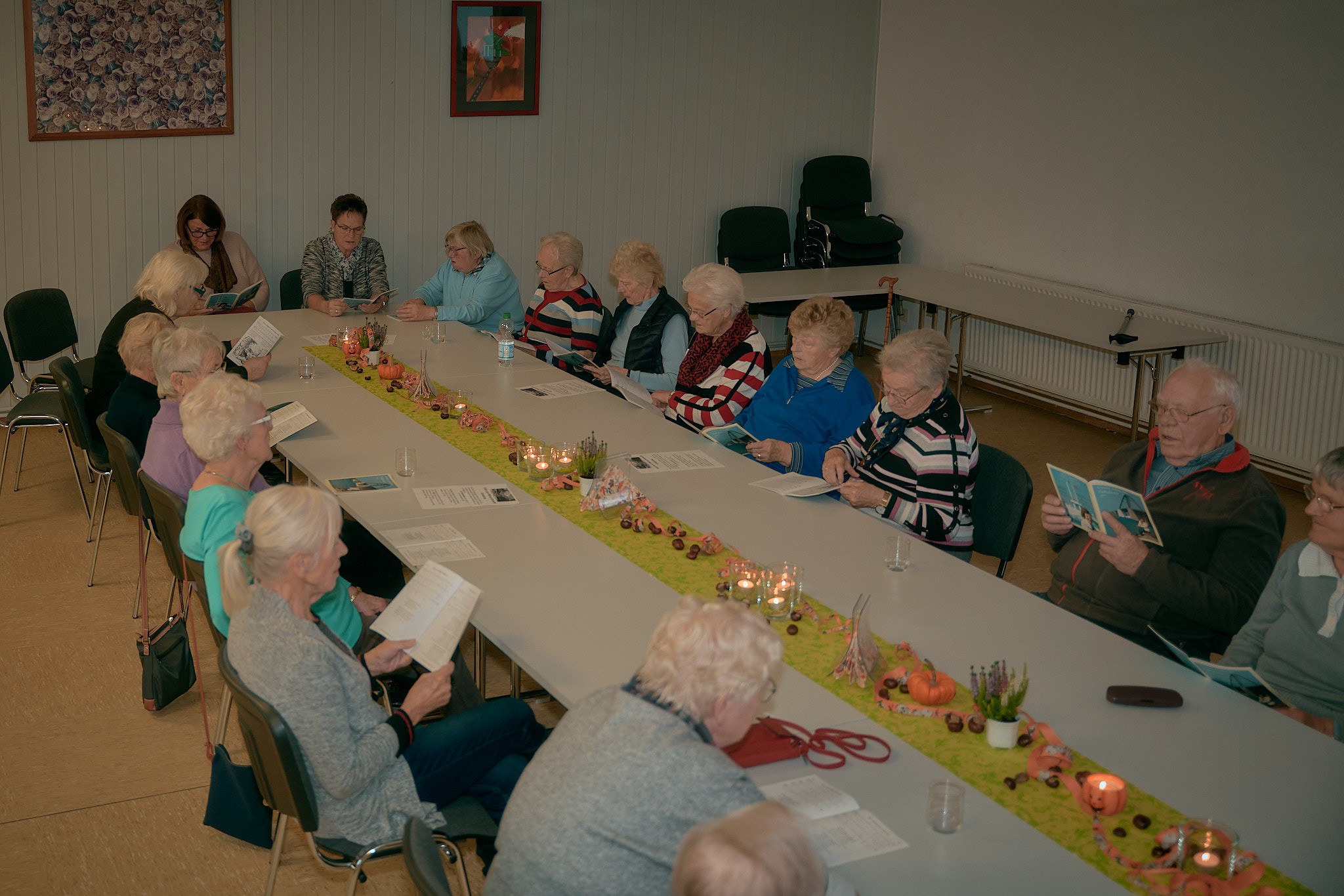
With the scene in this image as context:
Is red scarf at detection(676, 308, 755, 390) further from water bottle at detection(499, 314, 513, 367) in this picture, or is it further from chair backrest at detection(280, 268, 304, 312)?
chair backrest at detection(280, 268, 304, 312)

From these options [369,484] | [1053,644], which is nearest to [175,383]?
[369,484]

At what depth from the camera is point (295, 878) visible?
131 inches

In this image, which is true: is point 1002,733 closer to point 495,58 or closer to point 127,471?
point 127,471

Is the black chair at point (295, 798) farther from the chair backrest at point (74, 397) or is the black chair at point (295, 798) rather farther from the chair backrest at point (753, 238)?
the chair backrest at point (753, 238)

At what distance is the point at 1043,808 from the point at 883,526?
155 centimetres

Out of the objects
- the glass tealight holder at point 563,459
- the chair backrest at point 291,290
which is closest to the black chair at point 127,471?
the glass tealight holder at point 563,459

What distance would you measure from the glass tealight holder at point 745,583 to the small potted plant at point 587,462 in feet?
2.55

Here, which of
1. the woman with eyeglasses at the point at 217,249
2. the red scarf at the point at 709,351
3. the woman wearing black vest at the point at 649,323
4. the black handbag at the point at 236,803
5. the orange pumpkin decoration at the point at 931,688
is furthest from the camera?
the woman with eyeglasses at the point at 217,249

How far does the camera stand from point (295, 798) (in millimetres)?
2496

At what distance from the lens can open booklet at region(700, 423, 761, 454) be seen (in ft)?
15.0

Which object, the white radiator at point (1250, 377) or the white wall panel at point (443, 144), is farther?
the white wall panel at point (443, 144)

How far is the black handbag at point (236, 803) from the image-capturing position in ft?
9.95

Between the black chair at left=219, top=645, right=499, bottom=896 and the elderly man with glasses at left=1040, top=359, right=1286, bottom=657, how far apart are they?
1.81 meters

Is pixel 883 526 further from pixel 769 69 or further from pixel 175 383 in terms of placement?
pixel 769 69
